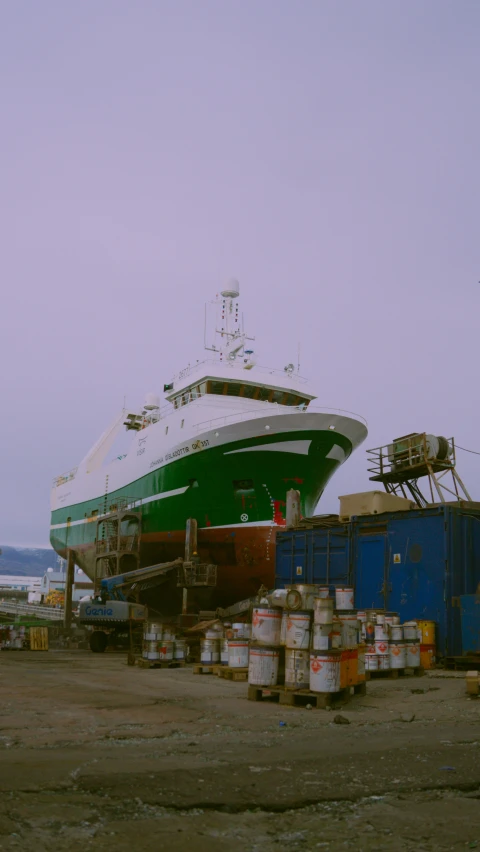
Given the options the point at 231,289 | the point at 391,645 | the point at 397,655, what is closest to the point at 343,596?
the point at 391,645

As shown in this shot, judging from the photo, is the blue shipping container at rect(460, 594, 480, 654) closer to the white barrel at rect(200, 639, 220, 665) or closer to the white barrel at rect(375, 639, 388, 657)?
the white barrel at rect(375, 639, 388, 657)

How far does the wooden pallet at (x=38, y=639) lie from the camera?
23.8 m

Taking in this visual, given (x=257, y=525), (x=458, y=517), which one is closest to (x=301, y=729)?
→ (x=458, y=517)

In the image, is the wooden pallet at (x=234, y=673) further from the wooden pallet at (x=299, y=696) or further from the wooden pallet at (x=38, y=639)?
the wooden pallet at (x=38, y=639)

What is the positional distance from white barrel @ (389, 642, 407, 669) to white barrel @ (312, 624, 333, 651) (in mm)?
3847

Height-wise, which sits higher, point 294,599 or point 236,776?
point 294,599

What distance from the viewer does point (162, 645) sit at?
17.0m

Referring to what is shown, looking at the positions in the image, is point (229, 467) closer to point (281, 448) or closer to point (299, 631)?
point (281, 448)

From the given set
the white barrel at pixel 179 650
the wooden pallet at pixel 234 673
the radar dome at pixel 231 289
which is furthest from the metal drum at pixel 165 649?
the radar dome at pixel 231 289

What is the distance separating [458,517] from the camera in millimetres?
15320

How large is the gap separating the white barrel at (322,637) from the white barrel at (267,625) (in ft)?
2.74

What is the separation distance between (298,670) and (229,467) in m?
15.4

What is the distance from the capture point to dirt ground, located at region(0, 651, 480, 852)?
4.24m

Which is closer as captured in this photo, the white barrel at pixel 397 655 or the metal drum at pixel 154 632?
the white barrel at pixel 397 655
